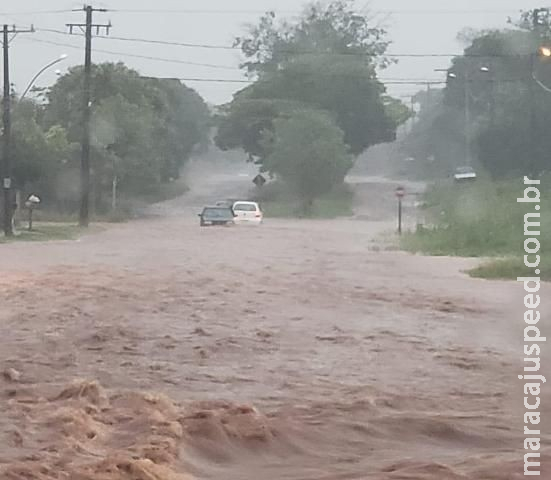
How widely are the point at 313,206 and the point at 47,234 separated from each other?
1065 inches

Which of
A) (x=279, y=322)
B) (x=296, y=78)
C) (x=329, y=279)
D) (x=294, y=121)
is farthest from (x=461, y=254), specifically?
(x=296, y=78)

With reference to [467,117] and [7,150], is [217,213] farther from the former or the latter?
[467,117]

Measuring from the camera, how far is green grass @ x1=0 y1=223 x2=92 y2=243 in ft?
141

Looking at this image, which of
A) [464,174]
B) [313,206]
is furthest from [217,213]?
[313,206]

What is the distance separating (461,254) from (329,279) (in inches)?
330

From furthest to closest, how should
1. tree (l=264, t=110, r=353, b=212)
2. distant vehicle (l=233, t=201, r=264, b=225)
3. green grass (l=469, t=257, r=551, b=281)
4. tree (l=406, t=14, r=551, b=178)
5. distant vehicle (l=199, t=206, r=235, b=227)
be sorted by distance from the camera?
1. tree (l=264, t=110, r=353, b=212)
2. tree (l=406, t=14, r=551, b=178)
3. distant vehicle (l=233, t=201, r=264, b=225)
4. distant vehicle (l=199, t=206, r=235, b=227)
5. green grass (l=469, t=257, r=551, b=281)

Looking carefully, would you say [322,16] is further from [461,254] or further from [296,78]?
[461,254]

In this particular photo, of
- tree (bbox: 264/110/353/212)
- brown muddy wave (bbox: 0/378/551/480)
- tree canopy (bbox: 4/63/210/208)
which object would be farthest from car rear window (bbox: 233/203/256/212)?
brown muddy wave (bbox: 0/378/551/480)

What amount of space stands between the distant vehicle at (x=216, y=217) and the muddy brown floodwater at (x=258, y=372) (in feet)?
71.0

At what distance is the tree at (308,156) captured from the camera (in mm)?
69625

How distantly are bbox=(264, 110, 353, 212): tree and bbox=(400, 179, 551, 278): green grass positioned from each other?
19.7 metres

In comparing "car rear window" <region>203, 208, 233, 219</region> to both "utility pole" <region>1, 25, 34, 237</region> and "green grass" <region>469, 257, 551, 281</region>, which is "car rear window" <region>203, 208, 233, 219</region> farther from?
"green grass" <region>469, 257, 551, 281</region>

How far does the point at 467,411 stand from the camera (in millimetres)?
13281

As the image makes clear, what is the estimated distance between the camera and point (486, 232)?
122 feet
